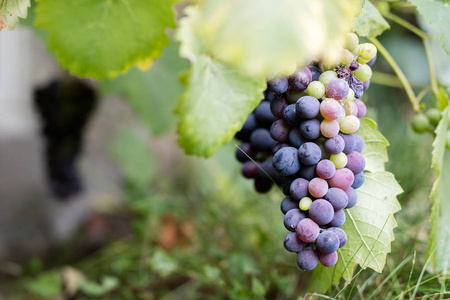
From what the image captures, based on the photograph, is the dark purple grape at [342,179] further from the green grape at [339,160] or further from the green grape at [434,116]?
the green grape at [434,116]

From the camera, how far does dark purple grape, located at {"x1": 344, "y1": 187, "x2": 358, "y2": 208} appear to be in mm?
390

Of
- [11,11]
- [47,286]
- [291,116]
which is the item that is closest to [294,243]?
[291,116]

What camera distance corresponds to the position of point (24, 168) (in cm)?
170

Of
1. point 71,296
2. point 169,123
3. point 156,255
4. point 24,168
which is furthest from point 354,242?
point 24,168

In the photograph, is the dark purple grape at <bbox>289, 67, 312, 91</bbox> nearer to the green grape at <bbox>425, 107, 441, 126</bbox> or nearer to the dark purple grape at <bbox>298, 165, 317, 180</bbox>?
the dark purple grape at <bbox>298, 165, 317, 180</bbox>

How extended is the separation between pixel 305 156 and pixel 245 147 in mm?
142

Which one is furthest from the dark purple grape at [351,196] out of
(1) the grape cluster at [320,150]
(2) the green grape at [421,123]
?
(2) the green grape at [421,123]

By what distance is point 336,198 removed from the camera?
368 mm

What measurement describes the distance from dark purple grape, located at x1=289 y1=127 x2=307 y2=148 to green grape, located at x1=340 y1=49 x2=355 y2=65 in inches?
3.1

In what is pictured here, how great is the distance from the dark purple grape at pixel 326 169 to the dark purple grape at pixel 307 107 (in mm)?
46

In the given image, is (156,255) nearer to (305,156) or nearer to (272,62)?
(305,156)

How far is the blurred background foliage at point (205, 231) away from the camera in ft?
2.62

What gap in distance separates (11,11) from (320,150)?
0.34 meters

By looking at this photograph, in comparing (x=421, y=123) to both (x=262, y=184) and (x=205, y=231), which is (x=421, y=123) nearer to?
(x=262, y=184)
